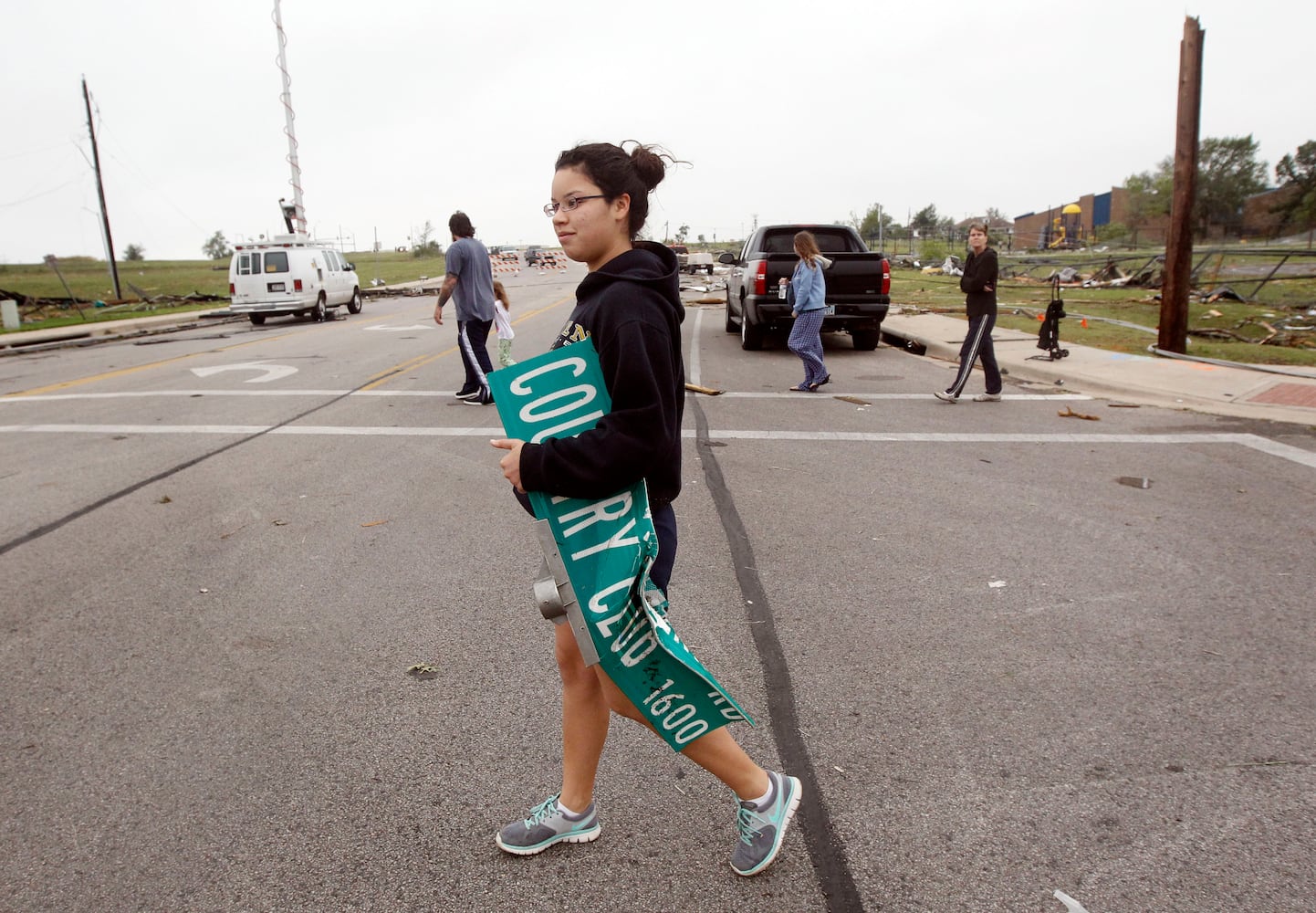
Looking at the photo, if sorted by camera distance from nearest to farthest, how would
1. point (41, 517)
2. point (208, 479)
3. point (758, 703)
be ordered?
1. point (758, 703)
2. point (41, 517)
3. point (208, 479)

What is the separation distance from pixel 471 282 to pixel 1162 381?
786cm

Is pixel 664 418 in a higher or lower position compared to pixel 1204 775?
higher

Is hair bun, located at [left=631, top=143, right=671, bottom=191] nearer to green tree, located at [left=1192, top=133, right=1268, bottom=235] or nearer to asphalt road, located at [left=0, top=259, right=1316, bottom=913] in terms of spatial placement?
asphalt road, located at [left=0, top=259, right=1316, bottom=913]

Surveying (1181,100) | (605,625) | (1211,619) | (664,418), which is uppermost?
(1181,100)

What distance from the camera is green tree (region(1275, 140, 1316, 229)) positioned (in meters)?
59.4

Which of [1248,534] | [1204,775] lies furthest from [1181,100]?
[1204,775]

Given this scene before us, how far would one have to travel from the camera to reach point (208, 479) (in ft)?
22.6

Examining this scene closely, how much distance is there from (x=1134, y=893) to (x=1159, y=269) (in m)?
28.7

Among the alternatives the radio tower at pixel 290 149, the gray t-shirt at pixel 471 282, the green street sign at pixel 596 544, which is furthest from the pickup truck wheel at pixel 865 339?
the radio tower at pixel 290 149

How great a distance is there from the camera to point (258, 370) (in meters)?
13.0

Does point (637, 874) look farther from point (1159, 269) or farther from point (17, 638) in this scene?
point (1159, 269)

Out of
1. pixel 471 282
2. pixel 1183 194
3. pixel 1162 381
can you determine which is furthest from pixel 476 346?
pixel 1183 194

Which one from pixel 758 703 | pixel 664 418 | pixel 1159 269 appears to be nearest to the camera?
pixel 664 418

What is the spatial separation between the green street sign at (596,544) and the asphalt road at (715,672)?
0.71m
